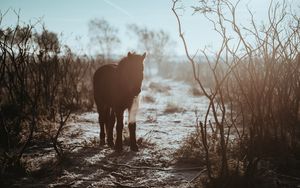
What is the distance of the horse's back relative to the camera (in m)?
6.16

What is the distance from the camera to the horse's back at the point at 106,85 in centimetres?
616

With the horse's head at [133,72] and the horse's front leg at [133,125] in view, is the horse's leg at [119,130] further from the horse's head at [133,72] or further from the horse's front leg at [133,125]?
the horse's head at [133,72]

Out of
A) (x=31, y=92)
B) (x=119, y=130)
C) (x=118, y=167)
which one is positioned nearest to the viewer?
(x=118, y=167)

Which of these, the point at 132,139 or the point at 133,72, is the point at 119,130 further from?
the point at 133,72

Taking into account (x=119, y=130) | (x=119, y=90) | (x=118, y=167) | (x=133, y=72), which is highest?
(x=133, y=72)

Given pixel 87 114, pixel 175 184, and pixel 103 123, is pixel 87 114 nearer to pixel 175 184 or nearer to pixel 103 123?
pixel 103 123

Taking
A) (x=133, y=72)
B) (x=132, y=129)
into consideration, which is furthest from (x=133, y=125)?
(x=133, y=72)

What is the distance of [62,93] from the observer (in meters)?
10.3

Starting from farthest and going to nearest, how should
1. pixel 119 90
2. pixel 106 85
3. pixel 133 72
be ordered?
pixel 106 85
pixel 119 90
pixel 133 72

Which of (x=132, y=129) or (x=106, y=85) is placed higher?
(x=106, y=85)

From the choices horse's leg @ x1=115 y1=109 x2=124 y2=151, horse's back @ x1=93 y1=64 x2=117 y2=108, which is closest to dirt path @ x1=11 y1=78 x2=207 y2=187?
horse's leg @ x1=115 y1=109 x2=124 y2=151

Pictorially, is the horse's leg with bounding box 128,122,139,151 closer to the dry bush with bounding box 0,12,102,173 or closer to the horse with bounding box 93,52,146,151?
the horse with bounding box 93,52,146,151

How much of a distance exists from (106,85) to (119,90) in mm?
587

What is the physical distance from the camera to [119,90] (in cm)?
592
